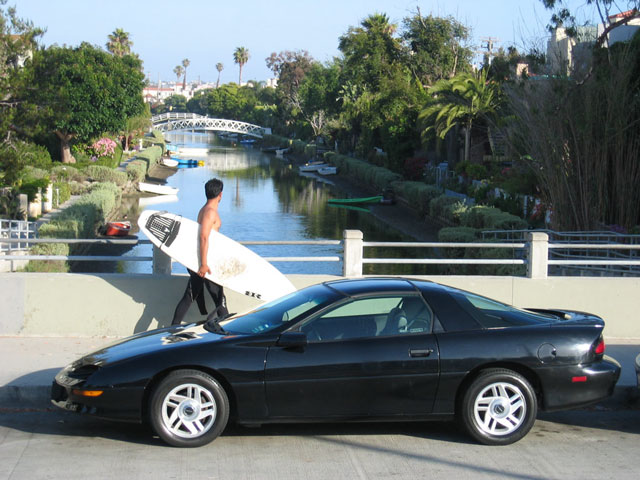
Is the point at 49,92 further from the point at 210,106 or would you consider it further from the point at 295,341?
the point at 210,106

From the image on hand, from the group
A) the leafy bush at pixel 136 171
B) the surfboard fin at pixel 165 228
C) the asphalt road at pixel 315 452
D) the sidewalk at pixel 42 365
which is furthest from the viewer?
the leafy bush at pixel 136 171

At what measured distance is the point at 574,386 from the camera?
6270 mm

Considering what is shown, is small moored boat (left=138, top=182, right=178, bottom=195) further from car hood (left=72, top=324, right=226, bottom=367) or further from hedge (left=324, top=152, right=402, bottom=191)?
car hood (left=72, top=324, right=226, bottom=367)

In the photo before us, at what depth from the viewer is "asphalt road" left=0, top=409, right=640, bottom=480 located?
5535 millimetres

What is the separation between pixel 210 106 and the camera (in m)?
198

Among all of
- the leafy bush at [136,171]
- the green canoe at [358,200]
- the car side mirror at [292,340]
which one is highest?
the leafy bush at [136,171]

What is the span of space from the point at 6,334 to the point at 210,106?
19398 centimetres

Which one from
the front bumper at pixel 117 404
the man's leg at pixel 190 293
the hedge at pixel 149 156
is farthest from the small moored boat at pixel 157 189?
the front bumper at pixel 117 404

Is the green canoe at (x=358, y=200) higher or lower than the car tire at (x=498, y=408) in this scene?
higher

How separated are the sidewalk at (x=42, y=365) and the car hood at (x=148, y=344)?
41.4 inches

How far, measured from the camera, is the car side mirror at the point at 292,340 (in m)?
5.98

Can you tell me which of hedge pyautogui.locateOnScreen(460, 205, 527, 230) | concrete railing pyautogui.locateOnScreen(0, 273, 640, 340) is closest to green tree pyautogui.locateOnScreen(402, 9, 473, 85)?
hedge pyautogui.locateOnScreen(460, 205, 527, 230)

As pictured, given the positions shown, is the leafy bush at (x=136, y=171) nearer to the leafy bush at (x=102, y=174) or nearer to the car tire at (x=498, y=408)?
the leafy bush at (x=102, y=174)

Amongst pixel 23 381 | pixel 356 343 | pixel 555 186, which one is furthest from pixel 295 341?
pixel 555 186
